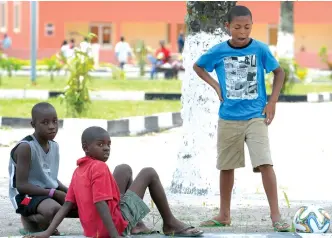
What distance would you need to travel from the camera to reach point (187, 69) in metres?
8.67

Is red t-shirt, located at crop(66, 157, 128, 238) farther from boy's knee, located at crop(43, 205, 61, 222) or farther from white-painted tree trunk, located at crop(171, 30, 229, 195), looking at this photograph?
white-painted tree trunk, located at crop(171, 30, 229, 195)

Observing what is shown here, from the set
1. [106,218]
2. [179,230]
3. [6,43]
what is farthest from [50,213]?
[6,43]

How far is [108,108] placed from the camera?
1780cm

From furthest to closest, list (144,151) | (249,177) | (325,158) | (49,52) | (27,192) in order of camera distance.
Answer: (49,52), (144,151), (325,158), (249,177), (27,192)

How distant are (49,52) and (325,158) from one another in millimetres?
38406

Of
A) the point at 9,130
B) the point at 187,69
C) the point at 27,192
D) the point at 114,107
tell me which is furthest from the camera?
the point at 114,107

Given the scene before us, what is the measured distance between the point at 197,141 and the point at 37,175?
2320 millimetres

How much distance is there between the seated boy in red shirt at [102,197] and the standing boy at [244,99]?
764 millimetres

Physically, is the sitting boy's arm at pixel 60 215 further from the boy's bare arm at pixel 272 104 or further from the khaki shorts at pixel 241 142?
the boy's bare arm at pixel 272 104

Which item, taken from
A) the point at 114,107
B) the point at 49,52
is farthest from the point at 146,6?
the point at 114,107

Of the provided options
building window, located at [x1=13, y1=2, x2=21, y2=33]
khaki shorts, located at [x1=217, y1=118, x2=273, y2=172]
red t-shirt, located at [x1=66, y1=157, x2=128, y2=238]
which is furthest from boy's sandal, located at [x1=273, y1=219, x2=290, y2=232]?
building window, located at [x1=13, y1=2, x2=21, y2=33]

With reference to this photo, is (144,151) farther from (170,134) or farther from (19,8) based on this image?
(19,8)

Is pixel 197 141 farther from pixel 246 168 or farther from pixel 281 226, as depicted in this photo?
pixel 281 226

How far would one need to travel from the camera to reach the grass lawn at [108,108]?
52.5 feet
